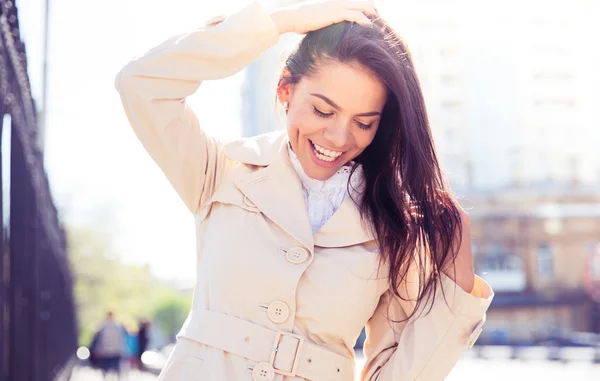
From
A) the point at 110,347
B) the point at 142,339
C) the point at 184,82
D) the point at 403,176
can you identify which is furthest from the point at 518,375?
the point at 184,82

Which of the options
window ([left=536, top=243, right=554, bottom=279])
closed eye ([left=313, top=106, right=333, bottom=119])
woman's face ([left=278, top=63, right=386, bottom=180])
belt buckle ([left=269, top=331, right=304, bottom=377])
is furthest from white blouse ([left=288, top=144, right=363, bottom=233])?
window ([left=536, top=243, right=554, bottom=279])

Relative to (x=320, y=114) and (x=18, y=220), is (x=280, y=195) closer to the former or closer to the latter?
(x=320, y=114)

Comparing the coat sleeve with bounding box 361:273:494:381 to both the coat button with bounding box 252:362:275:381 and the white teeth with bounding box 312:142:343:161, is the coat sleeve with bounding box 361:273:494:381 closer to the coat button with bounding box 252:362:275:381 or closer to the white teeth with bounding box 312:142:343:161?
the coat button with bounding box 252:362:275:381

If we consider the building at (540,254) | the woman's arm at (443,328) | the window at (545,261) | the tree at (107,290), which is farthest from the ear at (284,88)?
the window at (545,261)

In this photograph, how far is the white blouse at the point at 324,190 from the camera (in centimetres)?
266

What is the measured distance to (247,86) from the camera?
6506 centimetres

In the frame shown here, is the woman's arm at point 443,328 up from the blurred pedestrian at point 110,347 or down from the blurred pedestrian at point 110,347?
up

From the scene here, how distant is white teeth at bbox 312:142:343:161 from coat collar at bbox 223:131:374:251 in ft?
0.33

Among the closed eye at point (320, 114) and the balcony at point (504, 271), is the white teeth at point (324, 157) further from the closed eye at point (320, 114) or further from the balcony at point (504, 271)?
the balcony at point (504, 271)

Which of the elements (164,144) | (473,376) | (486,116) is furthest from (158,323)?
(164,144)

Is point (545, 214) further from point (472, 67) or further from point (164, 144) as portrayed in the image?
point (164, 144)

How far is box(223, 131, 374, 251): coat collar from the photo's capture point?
8.25 feet

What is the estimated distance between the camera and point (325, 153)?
2.60 meters

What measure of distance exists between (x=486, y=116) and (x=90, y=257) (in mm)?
25211
